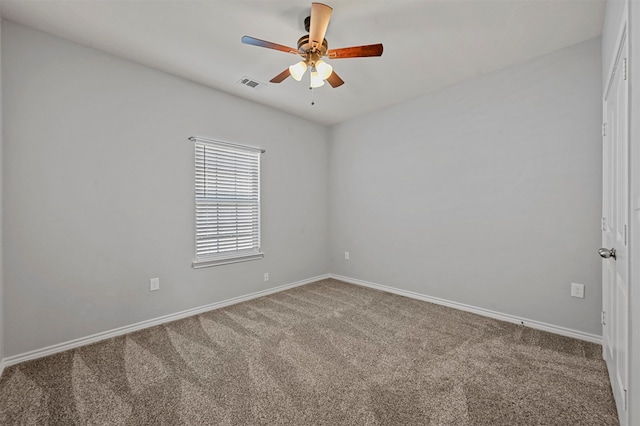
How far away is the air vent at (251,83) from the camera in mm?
3107

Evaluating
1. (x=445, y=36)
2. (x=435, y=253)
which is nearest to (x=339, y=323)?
(x=435, y=253)

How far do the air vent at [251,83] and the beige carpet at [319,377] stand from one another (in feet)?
8.76

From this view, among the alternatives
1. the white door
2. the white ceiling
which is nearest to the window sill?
the white ceiling

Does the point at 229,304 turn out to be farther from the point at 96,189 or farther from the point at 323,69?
the point at 323,69

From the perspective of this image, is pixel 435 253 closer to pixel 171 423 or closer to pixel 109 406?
pixel 171 423

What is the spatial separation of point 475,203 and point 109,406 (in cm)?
361

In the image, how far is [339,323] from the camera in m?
2.89

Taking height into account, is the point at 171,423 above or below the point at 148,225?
below

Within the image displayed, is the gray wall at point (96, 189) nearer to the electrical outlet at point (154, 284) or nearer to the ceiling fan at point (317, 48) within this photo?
the electrical outlet at point (154, 284)

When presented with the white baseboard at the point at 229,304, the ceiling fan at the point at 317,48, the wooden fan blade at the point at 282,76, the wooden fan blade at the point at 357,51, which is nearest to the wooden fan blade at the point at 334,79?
the ceiling fan at the point at 317,48

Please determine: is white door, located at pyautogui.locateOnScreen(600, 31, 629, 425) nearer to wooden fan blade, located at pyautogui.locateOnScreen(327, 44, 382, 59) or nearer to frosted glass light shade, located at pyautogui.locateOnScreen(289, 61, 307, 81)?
wooden fan blade, located at pyautogui.locateOnScreen(327, 44, 382, 59)

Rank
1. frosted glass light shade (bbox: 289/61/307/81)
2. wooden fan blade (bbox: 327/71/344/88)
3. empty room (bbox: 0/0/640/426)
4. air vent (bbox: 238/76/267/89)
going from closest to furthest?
empty room (bbox: 0/0/640/426)
frosted glass light shade (bbox: 289/61/307/81)
wooden fan blade (bbox: 327/71/344/88)
air vent (bbox: 238/76/267/89)

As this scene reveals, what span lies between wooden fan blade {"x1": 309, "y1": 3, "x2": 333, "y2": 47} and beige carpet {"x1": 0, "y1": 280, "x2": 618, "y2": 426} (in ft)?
8.04

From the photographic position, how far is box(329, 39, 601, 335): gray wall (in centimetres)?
248
